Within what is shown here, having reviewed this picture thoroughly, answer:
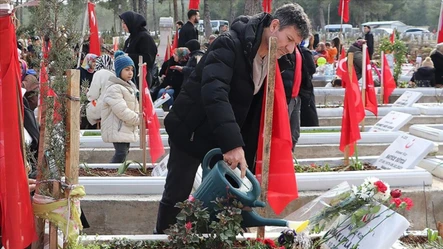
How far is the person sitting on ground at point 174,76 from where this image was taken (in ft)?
39.6

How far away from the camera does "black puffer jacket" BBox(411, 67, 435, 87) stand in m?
16.1

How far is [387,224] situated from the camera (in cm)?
390

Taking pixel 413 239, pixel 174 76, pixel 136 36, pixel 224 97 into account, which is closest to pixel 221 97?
pixel 224 97

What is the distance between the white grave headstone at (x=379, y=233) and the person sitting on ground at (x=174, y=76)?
26.4 feet

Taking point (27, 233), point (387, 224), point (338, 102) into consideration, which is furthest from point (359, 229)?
point (338, 102)

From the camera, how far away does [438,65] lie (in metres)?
15.8

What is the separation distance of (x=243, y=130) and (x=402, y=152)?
118 inches

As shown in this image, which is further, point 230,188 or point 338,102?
point 338,102

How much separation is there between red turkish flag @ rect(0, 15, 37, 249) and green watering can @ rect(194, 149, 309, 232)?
100 cm

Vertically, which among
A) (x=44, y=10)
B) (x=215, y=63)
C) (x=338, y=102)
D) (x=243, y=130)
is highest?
(x=44, y=10)

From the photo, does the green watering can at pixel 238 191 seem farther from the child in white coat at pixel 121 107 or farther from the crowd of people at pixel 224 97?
the child in white coat at pixel 121 107

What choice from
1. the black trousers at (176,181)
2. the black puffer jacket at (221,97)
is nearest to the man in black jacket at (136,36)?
the black trousers at (176,181)

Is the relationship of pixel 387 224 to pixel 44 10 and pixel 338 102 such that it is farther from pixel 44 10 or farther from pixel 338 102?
pixel 338 102

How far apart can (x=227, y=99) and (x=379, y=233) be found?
46.1 inches
